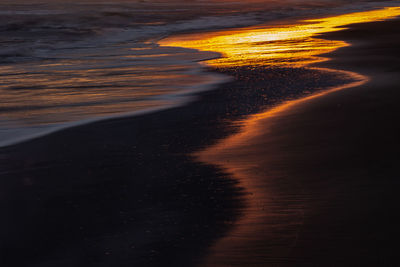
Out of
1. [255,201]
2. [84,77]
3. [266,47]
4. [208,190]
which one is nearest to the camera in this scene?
[255,201]

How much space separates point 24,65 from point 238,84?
5.06 meters

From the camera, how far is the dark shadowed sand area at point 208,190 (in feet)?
9.49

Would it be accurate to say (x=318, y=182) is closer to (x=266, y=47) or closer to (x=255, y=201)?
(x=255, y=201)

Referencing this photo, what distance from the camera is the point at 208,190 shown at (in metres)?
3.71

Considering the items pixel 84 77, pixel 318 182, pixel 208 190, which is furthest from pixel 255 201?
pixel 84 77

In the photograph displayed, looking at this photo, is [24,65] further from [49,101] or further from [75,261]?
[75,261]

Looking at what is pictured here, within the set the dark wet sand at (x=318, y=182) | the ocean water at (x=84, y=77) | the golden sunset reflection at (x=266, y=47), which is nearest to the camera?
the dark wet sand at (x=318, y=182)

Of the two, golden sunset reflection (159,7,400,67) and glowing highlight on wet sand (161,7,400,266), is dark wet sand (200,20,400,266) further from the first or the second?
golden sunset reflection (159,7,400,67)

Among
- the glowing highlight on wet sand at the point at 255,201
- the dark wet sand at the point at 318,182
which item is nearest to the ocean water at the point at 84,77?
the glowing highlight on wet sand at the point at 255,201

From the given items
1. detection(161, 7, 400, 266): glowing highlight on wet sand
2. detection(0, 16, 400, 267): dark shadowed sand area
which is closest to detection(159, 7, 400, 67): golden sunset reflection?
detection(161, 7, 400, 266): glowing highlight on wet sand

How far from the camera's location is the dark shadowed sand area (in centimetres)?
289

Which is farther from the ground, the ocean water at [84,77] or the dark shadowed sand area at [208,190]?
the dark shadowed sand area at [208,190]

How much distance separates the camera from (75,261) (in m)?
2.83

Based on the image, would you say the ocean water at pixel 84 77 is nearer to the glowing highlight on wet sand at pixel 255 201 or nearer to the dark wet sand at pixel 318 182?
the glowing highlight on wet sand at pixel 255 201
